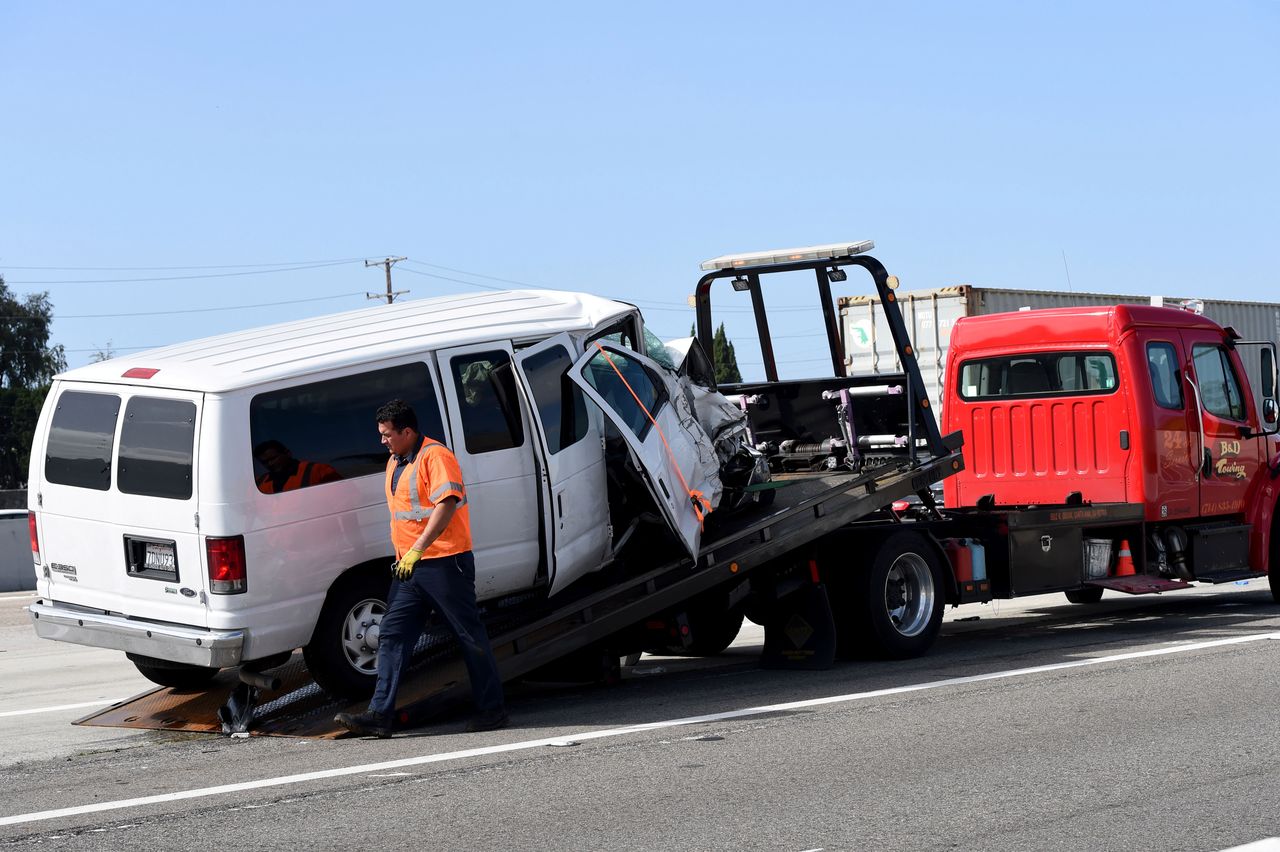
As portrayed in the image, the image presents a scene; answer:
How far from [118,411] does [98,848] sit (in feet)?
10.3

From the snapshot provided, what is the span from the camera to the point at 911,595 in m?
10.6

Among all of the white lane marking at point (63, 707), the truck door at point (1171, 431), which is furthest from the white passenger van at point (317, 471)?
the truck door at point (1171, 431)

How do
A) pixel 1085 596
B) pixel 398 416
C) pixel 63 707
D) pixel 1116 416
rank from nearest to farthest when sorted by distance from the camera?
pixel 398 416 < pixel 63 707 < pixel 1116 416 < pixel 1085 596

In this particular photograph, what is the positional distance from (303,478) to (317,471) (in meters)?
0.10

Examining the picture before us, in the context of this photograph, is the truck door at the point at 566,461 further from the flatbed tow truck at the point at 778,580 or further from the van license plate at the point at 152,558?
the van license plate at the point at 152,558

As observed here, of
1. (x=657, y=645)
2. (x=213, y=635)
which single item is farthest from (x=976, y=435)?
(x=213, y=635)

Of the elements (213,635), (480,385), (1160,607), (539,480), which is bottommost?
(1160,607)

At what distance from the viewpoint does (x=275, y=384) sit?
8.02 m

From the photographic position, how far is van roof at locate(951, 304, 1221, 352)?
12.4 metres

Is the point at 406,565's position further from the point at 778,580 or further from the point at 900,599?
the point at 900,599

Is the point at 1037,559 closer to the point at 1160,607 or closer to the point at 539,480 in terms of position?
the point at 1160,607

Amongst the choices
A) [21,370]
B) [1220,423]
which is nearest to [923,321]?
[1220,423]

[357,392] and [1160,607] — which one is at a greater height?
[357,392]

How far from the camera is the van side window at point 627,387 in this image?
8.85m
